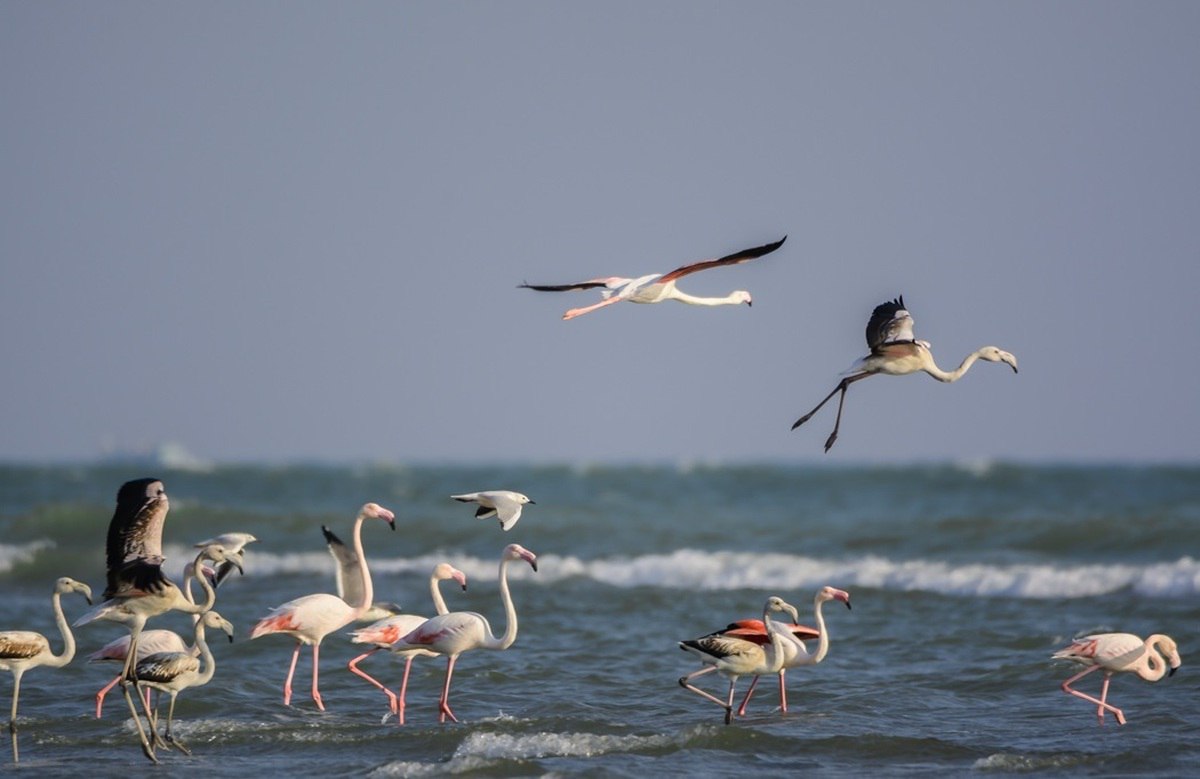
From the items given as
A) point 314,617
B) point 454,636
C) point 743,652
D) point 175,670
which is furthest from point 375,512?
point 743,652

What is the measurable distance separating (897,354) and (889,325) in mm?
217

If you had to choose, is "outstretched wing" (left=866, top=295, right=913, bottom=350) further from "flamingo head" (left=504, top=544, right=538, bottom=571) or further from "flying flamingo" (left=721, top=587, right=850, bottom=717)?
"flamingo head" (left=504, top=544, right=538, bottom=571)

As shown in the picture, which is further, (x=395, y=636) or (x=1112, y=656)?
(x=395, y=636)

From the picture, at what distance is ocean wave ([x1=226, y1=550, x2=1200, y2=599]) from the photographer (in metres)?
18.5

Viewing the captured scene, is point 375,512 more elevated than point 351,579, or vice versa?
point 375,512

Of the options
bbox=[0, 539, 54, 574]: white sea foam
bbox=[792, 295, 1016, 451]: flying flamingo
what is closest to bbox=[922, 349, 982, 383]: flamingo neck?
bbox=[792, 295, 1016, 451]: flying flamingo

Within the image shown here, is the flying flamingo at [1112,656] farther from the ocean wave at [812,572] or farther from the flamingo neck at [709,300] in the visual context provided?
the ocean wave at [812,572]

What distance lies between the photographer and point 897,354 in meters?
10.6

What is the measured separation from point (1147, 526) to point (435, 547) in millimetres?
11406

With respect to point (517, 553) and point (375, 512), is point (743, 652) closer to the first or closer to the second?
point (517, 553)

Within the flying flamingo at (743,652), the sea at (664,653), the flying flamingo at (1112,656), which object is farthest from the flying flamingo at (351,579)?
the flying flamingo at (1112,656)

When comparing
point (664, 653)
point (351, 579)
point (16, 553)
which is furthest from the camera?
point (16, 553)

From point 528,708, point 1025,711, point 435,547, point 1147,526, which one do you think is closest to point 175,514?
point 435,547

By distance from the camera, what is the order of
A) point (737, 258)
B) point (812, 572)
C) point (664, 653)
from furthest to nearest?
point (812, 572)
point (664, 653)
point (737, 258)
